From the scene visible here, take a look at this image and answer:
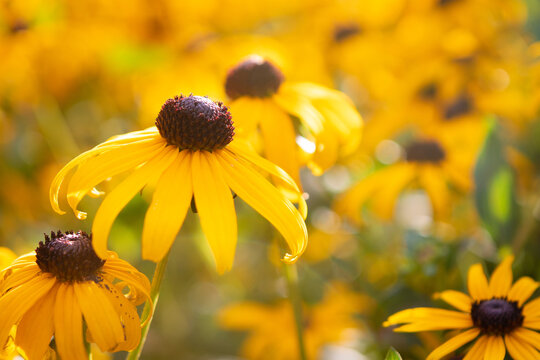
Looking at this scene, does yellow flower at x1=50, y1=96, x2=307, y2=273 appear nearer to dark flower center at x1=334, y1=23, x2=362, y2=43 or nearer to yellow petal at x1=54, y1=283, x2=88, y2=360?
yellow petal at x1=54, y1=283, x2=88, y2=360

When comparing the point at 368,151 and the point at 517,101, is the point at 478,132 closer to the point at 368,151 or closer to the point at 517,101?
the point at 517,101

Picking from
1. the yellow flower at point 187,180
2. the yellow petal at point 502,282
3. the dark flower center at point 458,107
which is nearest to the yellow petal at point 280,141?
the yellow flower at point 187,180

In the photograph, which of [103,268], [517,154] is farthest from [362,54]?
[103,268]

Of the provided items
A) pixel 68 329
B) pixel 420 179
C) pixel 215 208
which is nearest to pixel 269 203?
pixel 215 208

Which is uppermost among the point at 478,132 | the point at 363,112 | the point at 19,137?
the point at 363,112

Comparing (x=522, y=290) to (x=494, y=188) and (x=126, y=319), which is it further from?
(x=126, y=319)

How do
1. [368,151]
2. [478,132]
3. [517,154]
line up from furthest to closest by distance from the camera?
[368,151], [478,132], [517,154]
